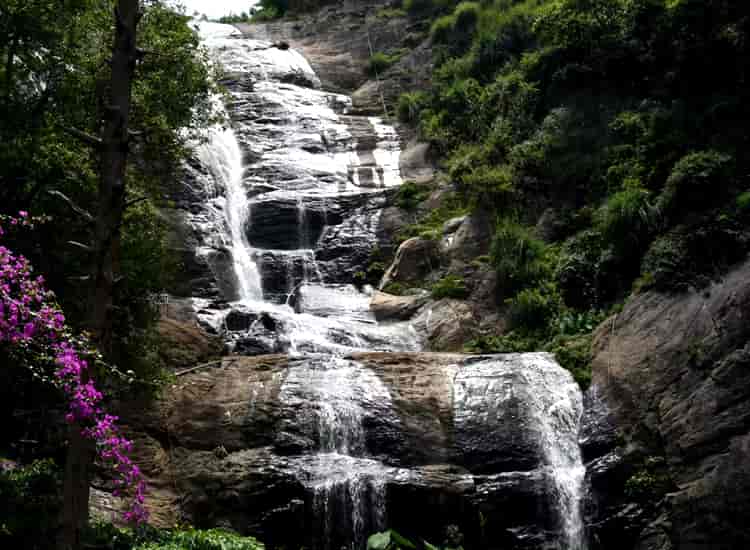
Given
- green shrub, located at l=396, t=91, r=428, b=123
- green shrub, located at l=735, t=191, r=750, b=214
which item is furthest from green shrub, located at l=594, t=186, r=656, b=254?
green shrub, located at l=396, t=91, r=428, b=123

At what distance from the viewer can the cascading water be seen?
1295cm

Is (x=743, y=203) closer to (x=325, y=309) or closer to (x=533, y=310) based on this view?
(x=533, y=310)

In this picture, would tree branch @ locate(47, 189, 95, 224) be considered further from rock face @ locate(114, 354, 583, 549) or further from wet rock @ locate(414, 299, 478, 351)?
wet rock @ locate(414, 299, 478, 351)

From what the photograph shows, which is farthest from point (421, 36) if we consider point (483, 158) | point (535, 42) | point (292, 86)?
point (483, 158)

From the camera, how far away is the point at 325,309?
68.5 ft

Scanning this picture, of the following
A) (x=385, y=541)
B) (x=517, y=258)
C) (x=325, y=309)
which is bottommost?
(x=385, y=541)

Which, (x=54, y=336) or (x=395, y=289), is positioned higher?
(x=395, y=289)

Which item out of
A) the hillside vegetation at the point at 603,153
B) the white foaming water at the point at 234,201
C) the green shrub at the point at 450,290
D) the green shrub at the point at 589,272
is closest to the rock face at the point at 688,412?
the hillside vegetation at the point at 603,153

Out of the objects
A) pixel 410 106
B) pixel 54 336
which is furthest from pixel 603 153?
pixel 54 336

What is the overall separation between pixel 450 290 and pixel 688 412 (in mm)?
8278

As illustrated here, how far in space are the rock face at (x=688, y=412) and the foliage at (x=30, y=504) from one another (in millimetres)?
7979

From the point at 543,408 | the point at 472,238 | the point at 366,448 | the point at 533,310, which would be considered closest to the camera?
the point at 366,448

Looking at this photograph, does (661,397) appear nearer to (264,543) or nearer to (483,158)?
(264,543)

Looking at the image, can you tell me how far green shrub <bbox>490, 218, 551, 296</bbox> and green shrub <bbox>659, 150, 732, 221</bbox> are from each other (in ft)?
12.0
